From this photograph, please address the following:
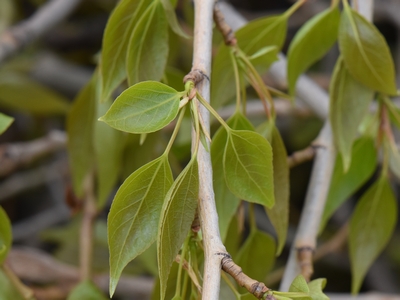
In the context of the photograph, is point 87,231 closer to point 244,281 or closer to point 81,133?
point 81,133

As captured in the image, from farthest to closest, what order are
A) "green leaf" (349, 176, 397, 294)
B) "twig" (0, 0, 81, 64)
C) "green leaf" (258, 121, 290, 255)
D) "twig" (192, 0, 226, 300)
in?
"twig" (0, 0, 81, 64) < "green leaf" (349, 176, 397, 294) < "green leaf" (258, 121, 290, 255) < "twig" (192, 0, 226, 300)

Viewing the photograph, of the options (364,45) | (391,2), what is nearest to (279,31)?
(364,45)

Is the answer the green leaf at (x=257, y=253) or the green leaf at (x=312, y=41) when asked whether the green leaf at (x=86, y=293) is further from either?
the green leaf at (x=312, y=41)

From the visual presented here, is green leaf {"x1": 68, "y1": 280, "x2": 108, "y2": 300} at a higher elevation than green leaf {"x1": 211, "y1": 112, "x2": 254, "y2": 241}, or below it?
below

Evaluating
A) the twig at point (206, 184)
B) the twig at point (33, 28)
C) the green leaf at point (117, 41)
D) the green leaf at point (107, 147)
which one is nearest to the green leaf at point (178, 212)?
the twig at point (206, 184)

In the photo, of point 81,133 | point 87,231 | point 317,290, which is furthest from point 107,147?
point 317,290

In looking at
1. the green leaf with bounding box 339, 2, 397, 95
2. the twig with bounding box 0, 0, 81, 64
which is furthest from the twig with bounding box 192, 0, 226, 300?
the twig with bounding box 0, 0, 81, 64

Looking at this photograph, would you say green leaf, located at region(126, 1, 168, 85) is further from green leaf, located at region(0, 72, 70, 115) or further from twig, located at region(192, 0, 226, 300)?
green leaf, located at region(0, 72, 70, 115)
